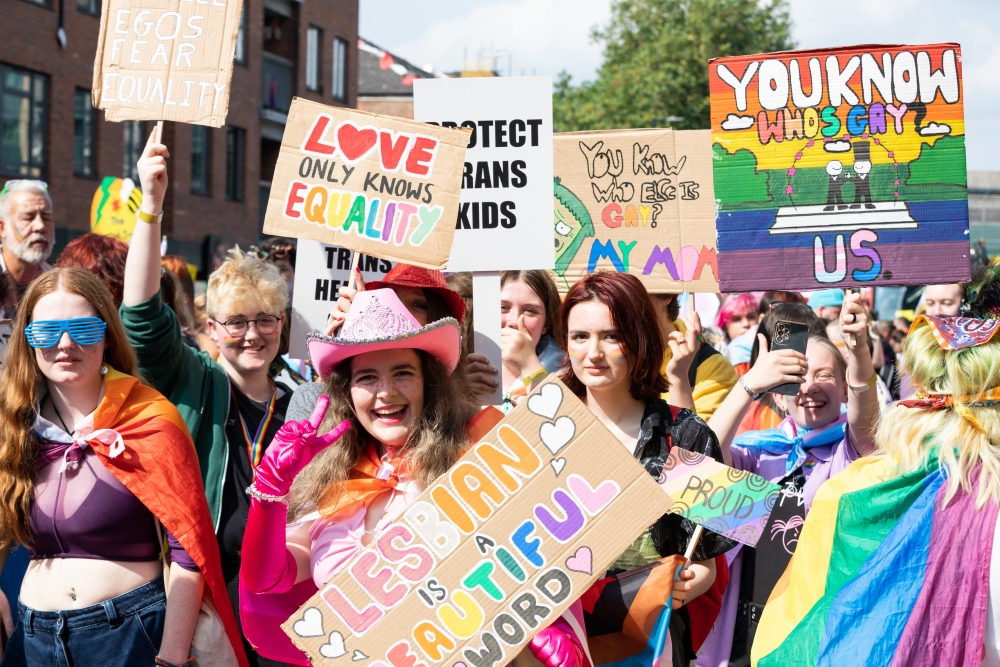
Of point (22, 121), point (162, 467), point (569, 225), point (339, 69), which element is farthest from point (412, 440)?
point (339, 69)

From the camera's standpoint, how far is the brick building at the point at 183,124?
17.8m

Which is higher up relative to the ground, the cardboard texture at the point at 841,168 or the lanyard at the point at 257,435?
the cardboard texture at the point at 841,168

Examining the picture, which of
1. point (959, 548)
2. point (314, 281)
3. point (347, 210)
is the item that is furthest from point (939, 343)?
point (314, 281)

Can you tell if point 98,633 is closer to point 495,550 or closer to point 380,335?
point 380,335

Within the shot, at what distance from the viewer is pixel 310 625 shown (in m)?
2.48

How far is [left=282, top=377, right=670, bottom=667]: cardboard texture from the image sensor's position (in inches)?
96.2

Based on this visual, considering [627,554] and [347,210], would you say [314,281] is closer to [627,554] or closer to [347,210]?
[347,210]

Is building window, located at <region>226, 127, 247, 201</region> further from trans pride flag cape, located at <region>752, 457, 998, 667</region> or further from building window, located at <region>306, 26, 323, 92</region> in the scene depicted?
trans pride flag cape, located at <region>752, 457, 998, 667</region>

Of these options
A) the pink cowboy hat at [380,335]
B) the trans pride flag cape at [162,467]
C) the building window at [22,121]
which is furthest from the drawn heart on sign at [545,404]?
the building window at [22,121]

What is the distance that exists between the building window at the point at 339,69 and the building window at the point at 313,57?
34.5 inches

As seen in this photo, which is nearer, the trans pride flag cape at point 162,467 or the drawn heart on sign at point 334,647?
the drawn heart on sign at point 334,647

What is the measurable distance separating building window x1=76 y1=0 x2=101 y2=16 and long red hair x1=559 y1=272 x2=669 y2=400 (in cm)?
1796

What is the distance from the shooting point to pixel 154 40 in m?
3.71

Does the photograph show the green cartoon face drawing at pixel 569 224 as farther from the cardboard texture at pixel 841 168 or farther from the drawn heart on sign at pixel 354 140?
the drawn heart on sign at pixel 354 140
